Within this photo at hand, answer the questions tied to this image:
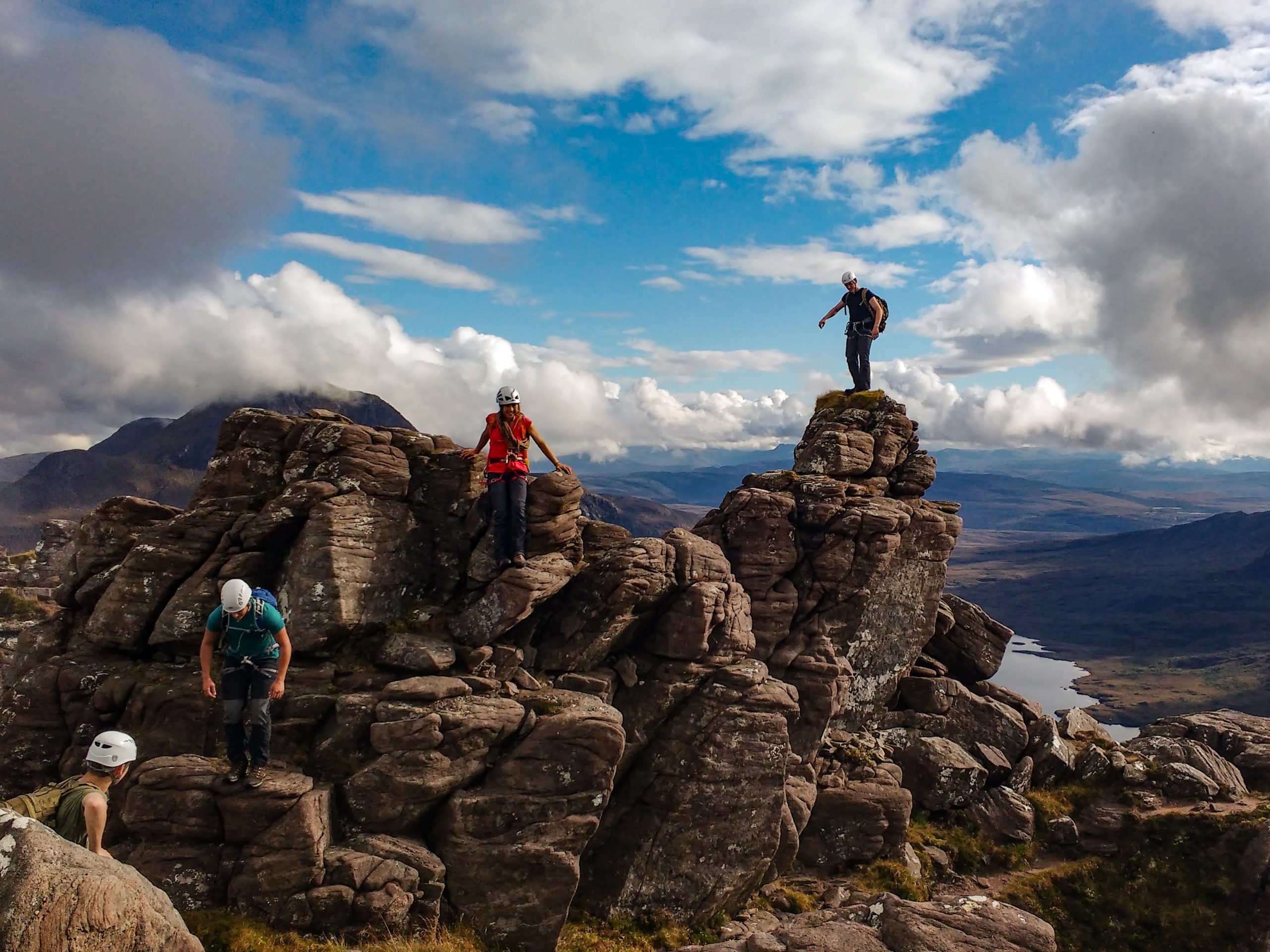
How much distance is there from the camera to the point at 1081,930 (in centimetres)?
3141

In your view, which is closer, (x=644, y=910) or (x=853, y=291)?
Result: (x=644, y=910)

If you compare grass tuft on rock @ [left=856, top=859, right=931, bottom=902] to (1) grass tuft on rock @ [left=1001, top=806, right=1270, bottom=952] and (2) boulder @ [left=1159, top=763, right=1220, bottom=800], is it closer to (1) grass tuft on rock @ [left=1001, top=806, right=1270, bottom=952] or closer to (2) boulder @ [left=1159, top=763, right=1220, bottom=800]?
(1) grass tuft on rock @ [left=1001, top=806, right=1270, bottom=952]

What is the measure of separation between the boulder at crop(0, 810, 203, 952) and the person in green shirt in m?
1.02

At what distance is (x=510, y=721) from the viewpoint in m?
24.5

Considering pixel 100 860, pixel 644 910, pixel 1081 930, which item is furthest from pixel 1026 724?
pixel 100 860

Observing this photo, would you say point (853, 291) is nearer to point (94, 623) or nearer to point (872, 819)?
point (872, 819)

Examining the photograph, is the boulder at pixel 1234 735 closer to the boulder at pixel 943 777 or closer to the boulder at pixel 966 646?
the boulder at pixel 966 646

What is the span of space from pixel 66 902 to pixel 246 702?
9017mm

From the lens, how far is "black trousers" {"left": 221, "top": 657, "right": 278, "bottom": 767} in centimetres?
2036

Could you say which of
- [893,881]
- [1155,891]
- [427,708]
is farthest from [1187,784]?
[427,708]

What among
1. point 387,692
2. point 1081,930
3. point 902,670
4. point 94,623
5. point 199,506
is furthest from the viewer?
point 902,670

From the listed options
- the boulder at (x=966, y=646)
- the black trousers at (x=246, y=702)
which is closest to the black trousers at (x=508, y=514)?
the black trousers at (x=246, y=702)

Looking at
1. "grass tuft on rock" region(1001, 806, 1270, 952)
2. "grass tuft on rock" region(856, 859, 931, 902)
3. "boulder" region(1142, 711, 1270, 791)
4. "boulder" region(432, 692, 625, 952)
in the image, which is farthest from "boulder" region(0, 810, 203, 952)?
"boulder" region(1142, 711, 1270, 791)

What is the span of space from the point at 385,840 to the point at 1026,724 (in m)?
39.2
